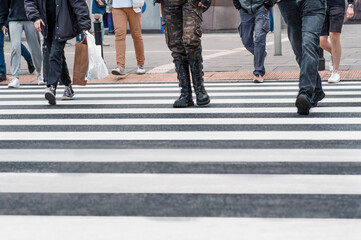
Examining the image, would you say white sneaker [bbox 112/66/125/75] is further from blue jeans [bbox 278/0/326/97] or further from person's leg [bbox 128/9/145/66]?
blue jeans [bbox 278/0/326/97]

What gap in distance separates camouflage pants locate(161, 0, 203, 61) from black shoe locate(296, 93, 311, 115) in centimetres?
127

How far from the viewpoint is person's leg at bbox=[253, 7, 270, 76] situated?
10.1 meters

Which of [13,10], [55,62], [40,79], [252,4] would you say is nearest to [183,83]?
[55,62]

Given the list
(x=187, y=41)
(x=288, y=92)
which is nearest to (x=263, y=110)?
(x=187, y=41)

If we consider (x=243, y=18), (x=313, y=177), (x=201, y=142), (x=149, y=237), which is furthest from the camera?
(x=243, y=18)

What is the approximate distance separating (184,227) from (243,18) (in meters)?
7.15

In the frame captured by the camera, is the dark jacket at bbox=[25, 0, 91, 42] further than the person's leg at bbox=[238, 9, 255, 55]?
No

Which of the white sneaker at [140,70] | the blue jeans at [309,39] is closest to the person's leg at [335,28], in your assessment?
the blue jeans at [309,39]

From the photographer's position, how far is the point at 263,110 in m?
7.56

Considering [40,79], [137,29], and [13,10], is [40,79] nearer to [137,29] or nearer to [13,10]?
[13,10]

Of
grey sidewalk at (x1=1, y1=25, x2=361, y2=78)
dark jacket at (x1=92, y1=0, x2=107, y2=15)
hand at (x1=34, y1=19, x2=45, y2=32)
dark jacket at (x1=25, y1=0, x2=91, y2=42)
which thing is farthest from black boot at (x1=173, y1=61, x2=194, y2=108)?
dark jacket at (x1=92, y1=0, x2=107, y2=15)

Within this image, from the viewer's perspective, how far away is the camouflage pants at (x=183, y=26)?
24.5ft

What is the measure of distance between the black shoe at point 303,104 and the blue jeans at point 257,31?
318 cm

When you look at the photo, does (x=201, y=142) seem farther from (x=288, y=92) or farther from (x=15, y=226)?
(x=288, y=92)
